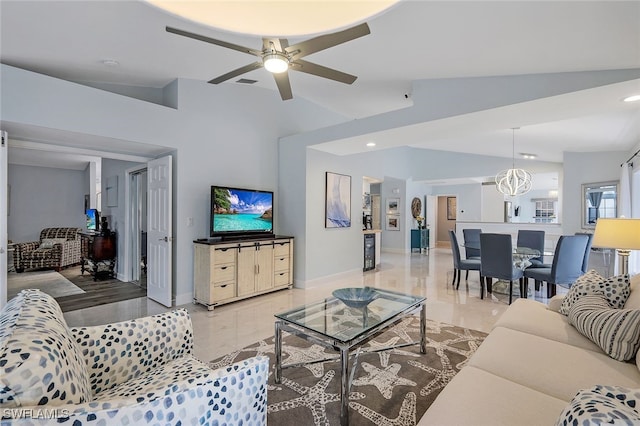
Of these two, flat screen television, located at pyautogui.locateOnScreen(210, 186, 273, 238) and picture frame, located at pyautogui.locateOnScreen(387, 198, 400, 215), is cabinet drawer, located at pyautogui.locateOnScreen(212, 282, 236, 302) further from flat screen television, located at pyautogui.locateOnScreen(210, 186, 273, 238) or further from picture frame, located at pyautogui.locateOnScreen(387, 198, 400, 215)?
picture frame, located at pyautogui.locateOnScreen(387, 198, 400, 215)

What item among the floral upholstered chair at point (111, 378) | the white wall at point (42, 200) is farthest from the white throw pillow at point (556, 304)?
the white wall at point (42, 200)

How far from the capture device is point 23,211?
7.61 m

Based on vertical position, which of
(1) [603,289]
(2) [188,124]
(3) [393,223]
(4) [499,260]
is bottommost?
(4) [499,260]

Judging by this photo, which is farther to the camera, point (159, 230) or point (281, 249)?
point (281, 249)

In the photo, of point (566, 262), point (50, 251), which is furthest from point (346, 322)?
point (50, 251)

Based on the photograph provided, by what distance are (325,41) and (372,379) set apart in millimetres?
2346

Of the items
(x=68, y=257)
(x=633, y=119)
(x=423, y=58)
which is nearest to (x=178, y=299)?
(x=423, y=58)

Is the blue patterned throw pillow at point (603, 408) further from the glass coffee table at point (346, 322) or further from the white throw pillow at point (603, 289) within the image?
the white throw pillow at point (603, 289)

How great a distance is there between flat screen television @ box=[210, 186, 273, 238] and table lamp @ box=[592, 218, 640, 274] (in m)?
4.00

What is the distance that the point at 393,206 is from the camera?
10.0 metres

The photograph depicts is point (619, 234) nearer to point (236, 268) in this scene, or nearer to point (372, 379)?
point (372, 379)

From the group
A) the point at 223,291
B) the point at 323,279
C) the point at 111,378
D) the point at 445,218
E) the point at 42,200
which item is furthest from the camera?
the point at 445,218

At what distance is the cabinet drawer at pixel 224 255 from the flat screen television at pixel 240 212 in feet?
0.88

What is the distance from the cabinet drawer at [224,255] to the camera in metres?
4.02
